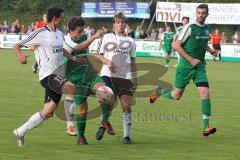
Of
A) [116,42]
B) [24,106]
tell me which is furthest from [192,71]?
[24,106]

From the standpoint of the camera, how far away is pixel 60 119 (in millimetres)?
15328

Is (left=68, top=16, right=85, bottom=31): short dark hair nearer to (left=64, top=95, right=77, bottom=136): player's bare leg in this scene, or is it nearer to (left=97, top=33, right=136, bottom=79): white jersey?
(left=97, top=33, right=136, bottom=79): white jersey

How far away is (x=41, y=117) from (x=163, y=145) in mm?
2110

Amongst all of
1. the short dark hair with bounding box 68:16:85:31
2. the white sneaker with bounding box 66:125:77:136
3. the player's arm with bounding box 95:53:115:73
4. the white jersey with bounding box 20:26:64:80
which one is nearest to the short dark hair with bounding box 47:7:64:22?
the white jersey with bounding box 20:26:64:80

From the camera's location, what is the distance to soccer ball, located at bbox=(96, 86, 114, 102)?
12484 mm

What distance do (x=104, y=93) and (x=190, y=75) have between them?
7.41 ft

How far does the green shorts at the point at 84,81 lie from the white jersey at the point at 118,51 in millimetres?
311

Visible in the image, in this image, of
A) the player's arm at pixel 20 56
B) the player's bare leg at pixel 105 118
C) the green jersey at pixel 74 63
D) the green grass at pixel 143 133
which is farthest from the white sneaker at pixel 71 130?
the player's arm at pixel 20 56

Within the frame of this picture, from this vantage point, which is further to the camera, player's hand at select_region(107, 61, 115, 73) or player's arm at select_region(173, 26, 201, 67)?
player's arm at select_region(173, 26, 201, 67)

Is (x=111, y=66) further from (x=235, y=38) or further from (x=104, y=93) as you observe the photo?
(x=235, y=38)

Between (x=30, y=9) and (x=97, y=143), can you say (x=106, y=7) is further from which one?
(x=97, y=143)

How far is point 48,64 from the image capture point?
38.3 feet

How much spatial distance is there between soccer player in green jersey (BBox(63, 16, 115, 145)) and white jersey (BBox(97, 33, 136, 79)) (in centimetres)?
29

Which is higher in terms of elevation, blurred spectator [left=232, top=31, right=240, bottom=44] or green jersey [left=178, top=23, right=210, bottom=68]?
green jersey [left=178, top=23, right=210, bottom=68]
